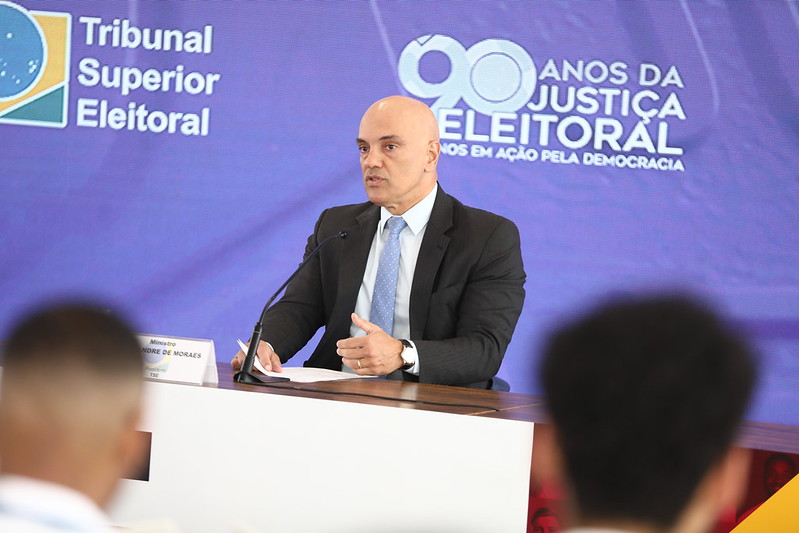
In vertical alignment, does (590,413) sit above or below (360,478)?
above

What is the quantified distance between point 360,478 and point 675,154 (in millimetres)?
2847

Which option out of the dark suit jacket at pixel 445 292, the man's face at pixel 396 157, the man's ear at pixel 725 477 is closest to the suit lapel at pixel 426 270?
the dark suit jacket at pixel 445 292

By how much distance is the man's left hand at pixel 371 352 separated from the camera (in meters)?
2.68

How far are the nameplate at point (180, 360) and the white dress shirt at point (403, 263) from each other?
31.0 inches

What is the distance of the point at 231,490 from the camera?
7.20 ft

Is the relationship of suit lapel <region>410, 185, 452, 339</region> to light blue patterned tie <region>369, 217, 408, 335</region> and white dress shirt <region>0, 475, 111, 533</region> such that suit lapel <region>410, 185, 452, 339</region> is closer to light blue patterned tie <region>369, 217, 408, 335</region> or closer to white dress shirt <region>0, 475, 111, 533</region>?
light blue patterned tie <region>369, 217, 408, 335</region>

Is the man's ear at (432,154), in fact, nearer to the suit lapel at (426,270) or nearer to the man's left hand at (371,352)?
the suit lapel at (426,270)

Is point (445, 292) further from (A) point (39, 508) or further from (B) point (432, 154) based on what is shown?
(A) point (39, 508)

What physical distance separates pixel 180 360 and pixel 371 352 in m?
0.54

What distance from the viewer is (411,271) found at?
10.5 ft

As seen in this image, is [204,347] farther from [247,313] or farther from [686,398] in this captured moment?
[247,313]

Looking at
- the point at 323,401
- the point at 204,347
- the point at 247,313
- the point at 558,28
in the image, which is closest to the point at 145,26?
the point at 247,313

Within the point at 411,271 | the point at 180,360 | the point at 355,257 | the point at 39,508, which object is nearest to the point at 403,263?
the point at 411,271

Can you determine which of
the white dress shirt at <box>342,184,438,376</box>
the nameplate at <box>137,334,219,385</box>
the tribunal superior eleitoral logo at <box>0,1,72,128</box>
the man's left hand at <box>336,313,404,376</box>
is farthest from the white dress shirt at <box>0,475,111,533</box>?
the tribunal superior eleitoral logo at <box>0,1,72,128</box>
